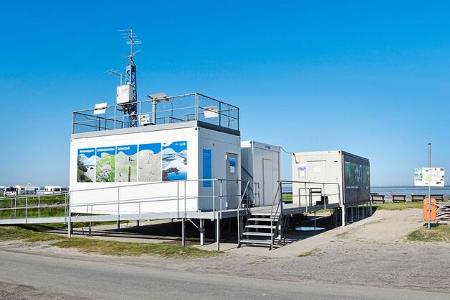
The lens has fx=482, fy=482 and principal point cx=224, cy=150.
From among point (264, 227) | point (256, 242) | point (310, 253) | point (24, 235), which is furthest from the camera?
point (24, 235)

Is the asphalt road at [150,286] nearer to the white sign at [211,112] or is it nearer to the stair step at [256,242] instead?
the stair step at [256,242]

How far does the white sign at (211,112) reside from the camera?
18250 mm

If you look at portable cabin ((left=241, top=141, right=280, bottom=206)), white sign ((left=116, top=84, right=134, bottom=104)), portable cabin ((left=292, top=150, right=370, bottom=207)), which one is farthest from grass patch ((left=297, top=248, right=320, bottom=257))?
→ white sign ((left=116, top=84, right=134, bottom=104))

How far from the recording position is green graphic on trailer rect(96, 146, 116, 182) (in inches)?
747

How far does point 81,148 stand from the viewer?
2002 cm

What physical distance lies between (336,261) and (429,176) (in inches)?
372

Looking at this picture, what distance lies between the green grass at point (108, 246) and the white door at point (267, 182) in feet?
24.0

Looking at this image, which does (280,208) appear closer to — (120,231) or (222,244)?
(222,244)

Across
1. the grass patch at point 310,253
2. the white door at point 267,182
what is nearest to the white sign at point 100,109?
the white door at point 267,182

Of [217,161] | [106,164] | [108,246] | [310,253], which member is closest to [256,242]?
[310,253]

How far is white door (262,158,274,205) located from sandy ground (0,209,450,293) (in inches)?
179

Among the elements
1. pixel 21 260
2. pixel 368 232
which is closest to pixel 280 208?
pixel 368 232

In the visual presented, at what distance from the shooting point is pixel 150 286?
8992 mm

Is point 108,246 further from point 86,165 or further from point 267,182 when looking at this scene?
point 267,182
